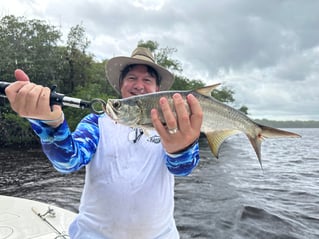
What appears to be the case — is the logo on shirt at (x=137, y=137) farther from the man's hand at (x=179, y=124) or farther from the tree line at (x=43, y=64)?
the tree line at (x=43, y=64)

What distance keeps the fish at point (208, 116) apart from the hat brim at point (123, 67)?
0.86 metres

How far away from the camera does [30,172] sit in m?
16.8

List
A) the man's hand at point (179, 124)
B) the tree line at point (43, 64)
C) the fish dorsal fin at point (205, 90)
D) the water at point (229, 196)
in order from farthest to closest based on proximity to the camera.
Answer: the tree line at point (43, 64), the water at point (229, 196), the fish dorsal fin at point (205, 90), the man's hand at point (179, 124)

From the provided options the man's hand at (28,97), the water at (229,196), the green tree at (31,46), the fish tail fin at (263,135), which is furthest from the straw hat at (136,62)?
the green tree at (31,46)

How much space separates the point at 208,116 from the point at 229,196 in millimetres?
10983

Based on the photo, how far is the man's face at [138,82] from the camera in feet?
9.72

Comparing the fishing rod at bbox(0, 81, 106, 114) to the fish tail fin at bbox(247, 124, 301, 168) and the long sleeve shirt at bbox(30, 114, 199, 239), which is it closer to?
the long sleeve shirt at bbox(30, 114, 199, 239)

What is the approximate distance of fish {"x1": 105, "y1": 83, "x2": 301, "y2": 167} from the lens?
2312 millimetres

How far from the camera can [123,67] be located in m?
3.32

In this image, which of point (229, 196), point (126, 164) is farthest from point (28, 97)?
point (229, 196)

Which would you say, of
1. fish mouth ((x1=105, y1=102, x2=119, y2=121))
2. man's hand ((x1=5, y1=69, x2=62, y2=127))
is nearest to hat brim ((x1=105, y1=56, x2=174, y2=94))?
fish mouth ((x1=105, y1=102, x2=119, y2=121))

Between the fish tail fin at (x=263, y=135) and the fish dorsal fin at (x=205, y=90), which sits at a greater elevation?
the fish dorsal fin at (x=205, y=90)

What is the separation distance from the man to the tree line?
27.9m

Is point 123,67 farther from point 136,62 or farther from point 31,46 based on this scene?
point 31,46
